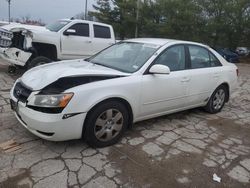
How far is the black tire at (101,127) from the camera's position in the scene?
361cm

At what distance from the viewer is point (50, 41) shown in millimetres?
8320

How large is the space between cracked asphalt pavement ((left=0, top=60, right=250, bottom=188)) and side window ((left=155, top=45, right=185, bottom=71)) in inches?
41.3

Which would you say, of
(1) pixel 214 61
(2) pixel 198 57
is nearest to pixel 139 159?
(2) pixel 198 57

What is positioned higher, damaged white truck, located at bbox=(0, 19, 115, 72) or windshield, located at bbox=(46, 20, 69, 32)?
windshield, located at bbox=(46, 20, 69, 32)

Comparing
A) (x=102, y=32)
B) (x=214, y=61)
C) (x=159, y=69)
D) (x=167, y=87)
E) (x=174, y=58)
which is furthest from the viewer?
(x=102, y=32)

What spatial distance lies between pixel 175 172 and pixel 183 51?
237 centimetres

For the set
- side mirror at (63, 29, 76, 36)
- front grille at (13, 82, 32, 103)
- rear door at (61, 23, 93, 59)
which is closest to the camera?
front grille at (13, 82, 32, 103)

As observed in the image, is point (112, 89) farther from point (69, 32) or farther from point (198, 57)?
point (69, 32)

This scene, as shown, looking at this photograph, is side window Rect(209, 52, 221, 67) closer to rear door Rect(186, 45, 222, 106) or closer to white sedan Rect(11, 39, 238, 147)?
rear door Rect(186, 45, 222, 106)

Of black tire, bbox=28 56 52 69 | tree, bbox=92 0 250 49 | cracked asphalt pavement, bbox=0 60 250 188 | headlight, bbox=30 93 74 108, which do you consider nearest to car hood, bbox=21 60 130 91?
headlight, bbox=30 93 74 108

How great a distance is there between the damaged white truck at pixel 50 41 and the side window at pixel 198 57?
179 inches

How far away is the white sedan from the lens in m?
3.45

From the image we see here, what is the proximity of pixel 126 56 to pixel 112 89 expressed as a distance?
103 centimetres

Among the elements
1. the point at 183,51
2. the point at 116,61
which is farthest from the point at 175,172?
the point at 183,51
